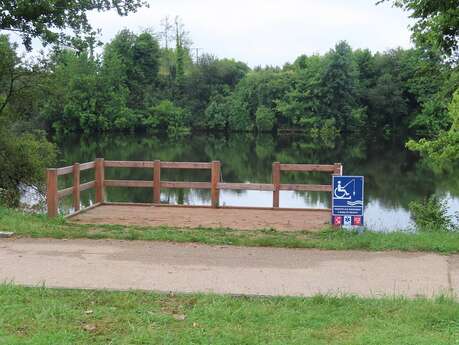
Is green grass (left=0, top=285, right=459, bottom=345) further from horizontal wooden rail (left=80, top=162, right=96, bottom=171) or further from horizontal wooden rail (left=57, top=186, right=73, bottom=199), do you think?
horizontal wooden rail (left=80, top=162, right=96, bottom=171)

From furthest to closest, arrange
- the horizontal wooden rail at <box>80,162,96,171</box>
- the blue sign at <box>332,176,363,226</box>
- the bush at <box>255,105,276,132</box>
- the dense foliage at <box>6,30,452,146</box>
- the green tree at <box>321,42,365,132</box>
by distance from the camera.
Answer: the bush at <box>255,105,276,132</box>, the dense foliage at <box>6,30,452,146</box>, the green tree at <box>321,42,365,132</box>, the horizontal wooden rail at <box>80,162,96,171</box>, the blue sign at <box>332,176,363,226</box>

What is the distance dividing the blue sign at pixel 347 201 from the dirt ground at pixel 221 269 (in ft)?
5.54

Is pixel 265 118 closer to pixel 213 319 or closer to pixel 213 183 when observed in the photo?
pixel 213 183

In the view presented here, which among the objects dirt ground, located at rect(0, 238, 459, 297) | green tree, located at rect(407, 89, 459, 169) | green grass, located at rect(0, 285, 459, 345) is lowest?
green grass, located at rect(0, 285, 459, 345)

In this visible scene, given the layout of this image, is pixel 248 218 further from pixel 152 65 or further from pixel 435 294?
pixel 152 65

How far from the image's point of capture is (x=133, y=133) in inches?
3167

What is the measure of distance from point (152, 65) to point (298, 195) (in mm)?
65604

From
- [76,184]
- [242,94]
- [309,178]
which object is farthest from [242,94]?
[76,184]

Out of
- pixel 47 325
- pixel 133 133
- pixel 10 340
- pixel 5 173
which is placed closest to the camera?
pixel 10 340

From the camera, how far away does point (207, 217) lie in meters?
11.8

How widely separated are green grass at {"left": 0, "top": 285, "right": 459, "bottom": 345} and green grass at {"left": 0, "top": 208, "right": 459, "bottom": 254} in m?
2.39

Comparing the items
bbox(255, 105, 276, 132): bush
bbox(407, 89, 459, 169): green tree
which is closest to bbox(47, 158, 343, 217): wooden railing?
bbox(407, 89, 459, 169): green tree

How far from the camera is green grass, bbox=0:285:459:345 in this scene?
4270 mm

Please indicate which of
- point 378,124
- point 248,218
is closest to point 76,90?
point 378,124
